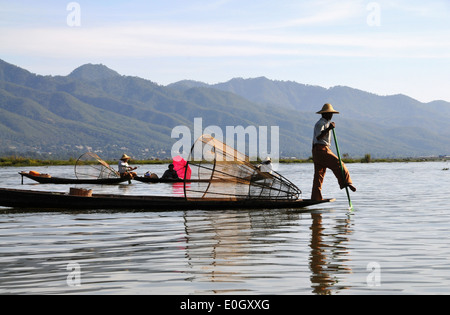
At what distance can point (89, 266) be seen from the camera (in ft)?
28.8

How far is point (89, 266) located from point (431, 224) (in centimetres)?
775

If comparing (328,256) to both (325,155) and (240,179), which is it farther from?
(240,179)

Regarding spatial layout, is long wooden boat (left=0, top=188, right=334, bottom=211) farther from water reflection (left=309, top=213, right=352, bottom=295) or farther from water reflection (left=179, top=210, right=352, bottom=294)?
water reflection (left=309, top=213, right=352, bottom=295)

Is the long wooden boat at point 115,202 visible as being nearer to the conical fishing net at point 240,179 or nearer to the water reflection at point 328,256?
the conical fishing net at point 240,179

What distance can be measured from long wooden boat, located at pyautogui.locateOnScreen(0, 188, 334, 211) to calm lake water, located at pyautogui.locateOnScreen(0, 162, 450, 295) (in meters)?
0.29

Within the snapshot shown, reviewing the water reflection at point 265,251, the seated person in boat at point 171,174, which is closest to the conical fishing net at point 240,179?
the water reflection at point 265,251

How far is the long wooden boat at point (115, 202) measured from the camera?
1612 cm

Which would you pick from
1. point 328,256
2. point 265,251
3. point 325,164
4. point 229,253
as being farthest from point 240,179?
point 328,256

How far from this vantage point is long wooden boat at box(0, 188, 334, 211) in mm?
16125

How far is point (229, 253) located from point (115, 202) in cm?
746

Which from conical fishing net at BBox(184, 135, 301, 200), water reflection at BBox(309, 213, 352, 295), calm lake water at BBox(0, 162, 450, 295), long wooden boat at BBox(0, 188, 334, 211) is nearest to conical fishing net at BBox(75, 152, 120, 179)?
long wooden boat at BBox(0, 188, 334, 211)

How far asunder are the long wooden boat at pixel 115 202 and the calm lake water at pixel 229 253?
29cm

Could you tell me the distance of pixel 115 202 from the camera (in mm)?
16641
